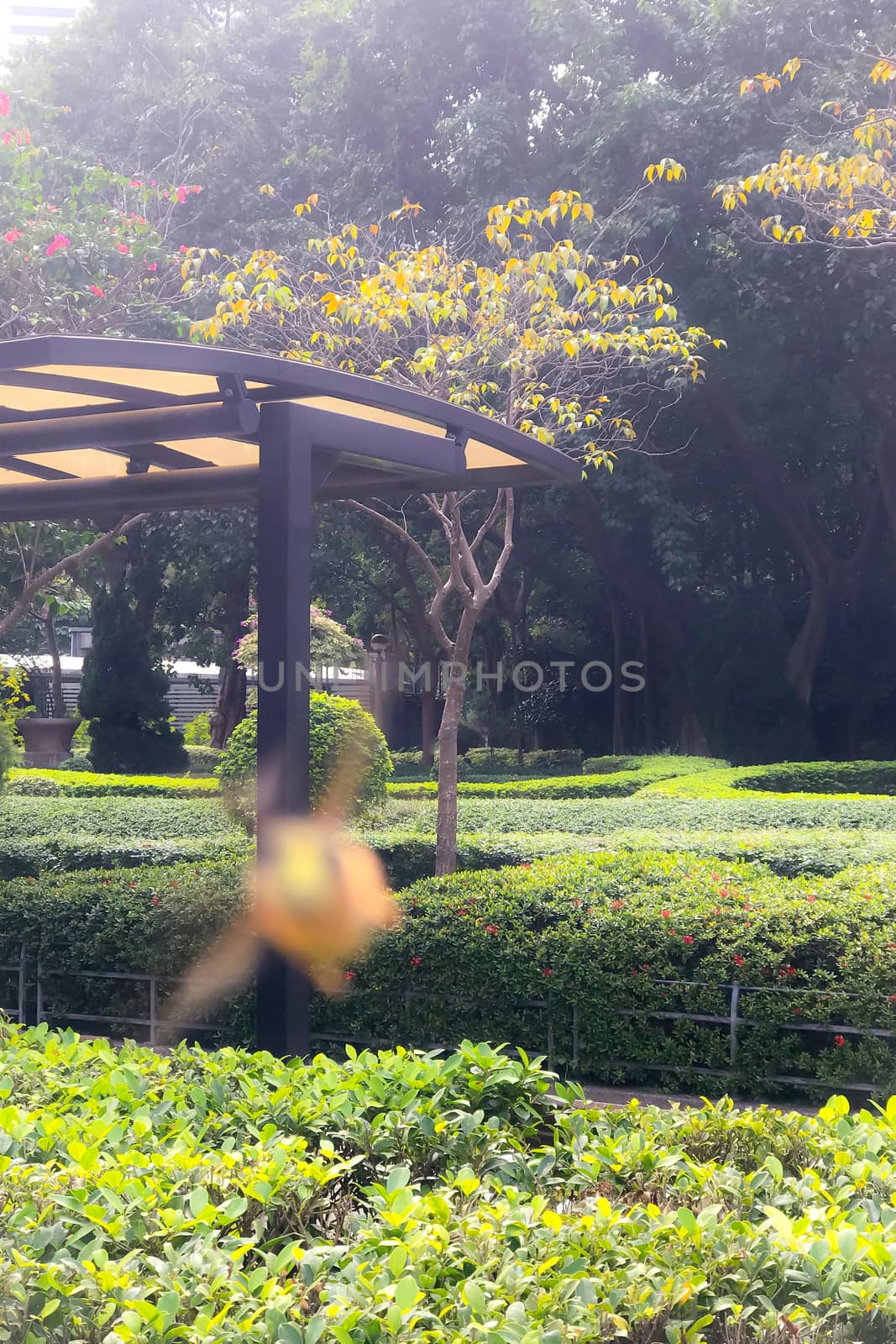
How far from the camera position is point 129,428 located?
484 cm

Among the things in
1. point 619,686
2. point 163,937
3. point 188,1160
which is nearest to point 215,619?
point 619,686

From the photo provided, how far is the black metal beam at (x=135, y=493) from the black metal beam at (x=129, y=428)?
0.64 meters

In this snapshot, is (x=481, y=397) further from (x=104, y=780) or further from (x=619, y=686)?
(x=619, y=686)

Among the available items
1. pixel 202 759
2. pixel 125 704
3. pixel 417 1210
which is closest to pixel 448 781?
pixel 417 1210

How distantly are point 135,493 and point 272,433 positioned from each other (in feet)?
5.38

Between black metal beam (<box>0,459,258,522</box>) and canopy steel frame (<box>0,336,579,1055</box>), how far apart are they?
56cm

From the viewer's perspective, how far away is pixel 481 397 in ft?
36.0

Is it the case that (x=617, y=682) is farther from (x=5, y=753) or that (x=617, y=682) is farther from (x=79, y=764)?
(x=5, y=753)

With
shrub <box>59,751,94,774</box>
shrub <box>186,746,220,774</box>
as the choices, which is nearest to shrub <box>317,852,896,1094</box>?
shrub <box>59,751,94,774</box>

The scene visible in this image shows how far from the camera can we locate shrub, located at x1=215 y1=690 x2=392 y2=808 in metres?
9.60

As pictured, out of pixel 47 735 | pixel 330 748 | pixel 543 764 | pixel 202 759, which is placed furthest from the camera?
pixel 47 735

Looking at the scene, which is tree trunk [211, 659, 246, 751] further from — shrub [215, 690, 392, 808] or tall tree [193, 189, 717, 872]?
shrub [215, 690, 392, 808]

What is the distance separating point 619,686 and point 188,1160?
22656 millimetres

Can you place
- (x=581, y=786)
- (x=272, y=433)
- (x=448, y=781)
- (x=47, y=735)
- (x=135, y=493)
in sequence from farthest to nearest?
(x=47, y=735) → (x=581, y=786) → (x=448, y=781) → (x=135, y=493) → (x=272, y=433)
